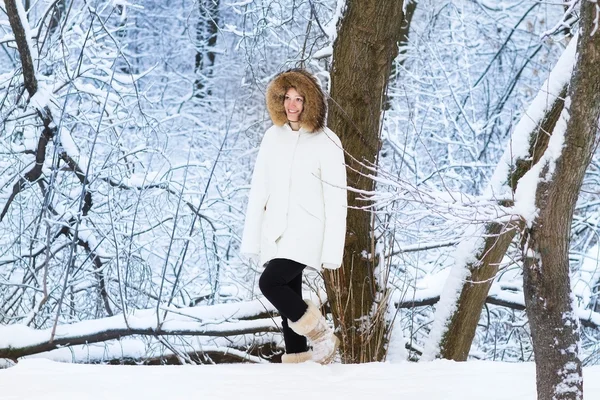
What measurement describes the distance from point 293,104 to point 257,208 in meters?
0.52

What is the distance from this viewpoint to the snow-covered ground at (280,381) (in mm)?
3496

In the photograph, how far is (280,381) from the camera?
375 centimetres

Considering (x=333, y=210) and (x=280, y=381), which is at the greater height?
(x=333, y=210)

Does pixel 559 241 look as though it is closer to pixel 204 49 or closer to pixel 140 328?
pixel 140 328

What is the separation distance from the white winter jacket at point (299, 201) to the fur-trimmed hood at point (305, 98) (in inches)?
1.9

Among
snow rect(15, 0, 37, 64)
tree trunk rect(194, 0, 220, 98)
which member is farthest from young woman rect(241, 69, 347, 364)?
tree trunk rect(194, 0, 220, 98)

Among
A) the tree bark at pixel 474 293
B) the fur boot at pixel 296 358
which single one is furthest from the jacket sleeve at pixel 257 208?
the tree bark at pixel 474 293

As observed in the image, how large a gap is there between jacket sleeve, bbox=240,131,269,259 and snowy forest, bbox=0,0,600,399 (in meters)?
0.53

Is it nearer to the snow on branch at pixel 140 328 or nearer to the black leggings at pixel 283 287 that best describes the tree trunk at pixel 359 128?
the black leggings at pixel 283 287

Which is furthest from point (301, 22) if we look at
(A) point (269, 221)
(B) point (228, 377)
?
(B) point (228, 377)

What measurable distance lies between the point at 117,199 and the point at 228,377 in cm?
378

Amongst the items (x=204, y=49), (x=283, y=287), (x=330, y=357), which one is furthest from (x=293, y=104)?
(x=204, y=49)

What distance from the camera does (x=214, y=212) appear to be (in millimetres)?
8438

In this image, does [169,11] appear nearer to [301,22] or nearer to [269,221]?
[301,22]
